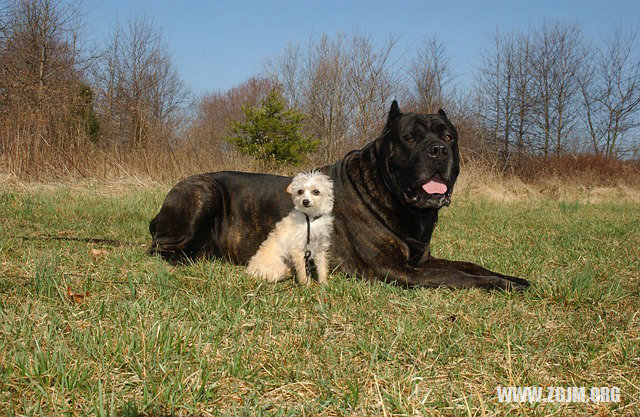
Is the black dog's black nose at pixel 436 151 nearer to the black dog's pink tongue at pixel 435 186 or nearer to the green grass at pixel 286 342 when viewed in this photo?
the black dog's pink tongue at pixel 435 186

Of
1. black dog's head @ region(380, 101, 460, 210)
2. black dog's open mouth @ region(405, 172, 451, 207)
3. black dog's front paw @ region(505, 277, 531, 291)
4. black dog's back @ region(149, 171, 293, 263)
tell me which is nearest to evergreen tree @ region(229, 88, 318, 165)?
black dog's back @ region(149, 171, 293, 263)

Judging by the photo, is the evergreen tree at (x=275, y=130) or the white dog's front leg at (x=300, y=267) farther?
the evergreen tree at (x=275, y=130)

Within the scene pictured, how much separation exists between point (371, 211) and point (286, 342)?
1.92 metres

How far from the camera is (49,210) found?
677cm

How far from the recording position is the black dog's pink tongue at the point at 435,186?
3.76 metres

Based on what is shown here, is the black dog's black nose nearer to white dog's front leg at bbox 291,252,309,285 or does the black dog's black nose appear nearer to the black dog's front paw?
the black dog's front paw

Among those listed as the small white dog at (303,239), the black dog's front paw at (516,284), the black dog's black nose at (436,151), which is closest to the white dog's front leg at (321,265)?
the small white dog at (303,239)

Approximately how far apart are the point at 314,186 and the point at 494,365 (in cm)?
183

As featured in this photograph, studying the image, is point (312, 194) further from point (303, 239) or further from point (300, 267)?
point (300, 267)

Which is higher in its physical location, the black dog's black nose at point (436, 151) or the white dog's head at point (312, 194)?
the black dog's black nose at point (436, 151)

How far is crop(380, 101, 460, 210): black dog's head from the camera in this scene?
3719 mm

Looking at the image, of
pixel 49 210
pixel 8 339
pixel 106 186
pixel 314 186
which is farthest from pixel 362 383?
pixel 106 186

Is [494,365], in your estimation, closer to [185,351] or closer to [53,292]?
[185,351]

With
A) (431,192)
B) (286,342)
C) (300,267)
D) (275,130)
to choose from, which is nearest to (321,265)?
(300,267)
